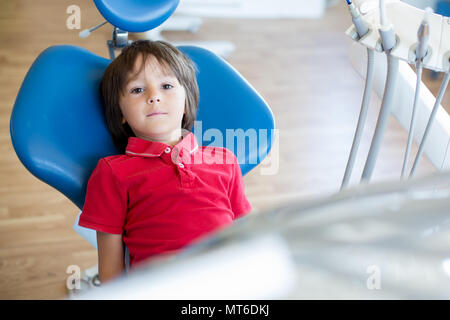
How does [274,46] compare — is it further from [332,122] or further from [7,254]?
[7,254]

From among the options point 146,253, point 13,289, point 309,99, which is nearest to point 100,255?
point 146,253

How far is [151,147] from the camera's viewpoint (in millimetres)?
1234

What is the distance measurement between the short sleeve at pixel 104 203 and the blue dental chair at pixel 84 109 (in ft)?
0.15

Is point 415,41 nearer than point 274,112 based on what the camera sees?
Yes

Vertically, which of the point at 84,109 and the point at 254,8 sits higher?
the point at 84,109

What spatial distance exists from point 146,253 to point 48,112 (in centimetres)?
38

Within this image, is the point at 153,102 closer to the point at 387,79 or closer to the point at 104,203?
the point at 104,203

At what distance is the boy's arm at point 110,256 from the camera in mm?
1180

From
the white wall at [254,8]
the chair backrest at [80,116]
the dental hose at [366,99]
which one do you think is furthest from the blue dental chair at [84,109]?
the white wall at [254,8]

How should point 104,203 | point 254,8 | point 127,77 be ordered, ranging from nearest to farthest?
point 104,203, point 127,77, point 254,8

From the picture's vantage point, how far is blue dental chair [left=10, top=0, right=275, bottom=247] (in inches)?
46.3

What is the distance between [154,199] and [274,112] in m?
1.44

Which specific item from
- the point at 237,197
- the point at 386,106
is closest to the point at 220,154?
the point at 237,197

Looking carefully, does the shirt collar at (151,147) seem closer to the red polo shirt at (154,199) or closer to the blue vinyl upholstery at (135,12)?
the red polo shirt at (154,199)
